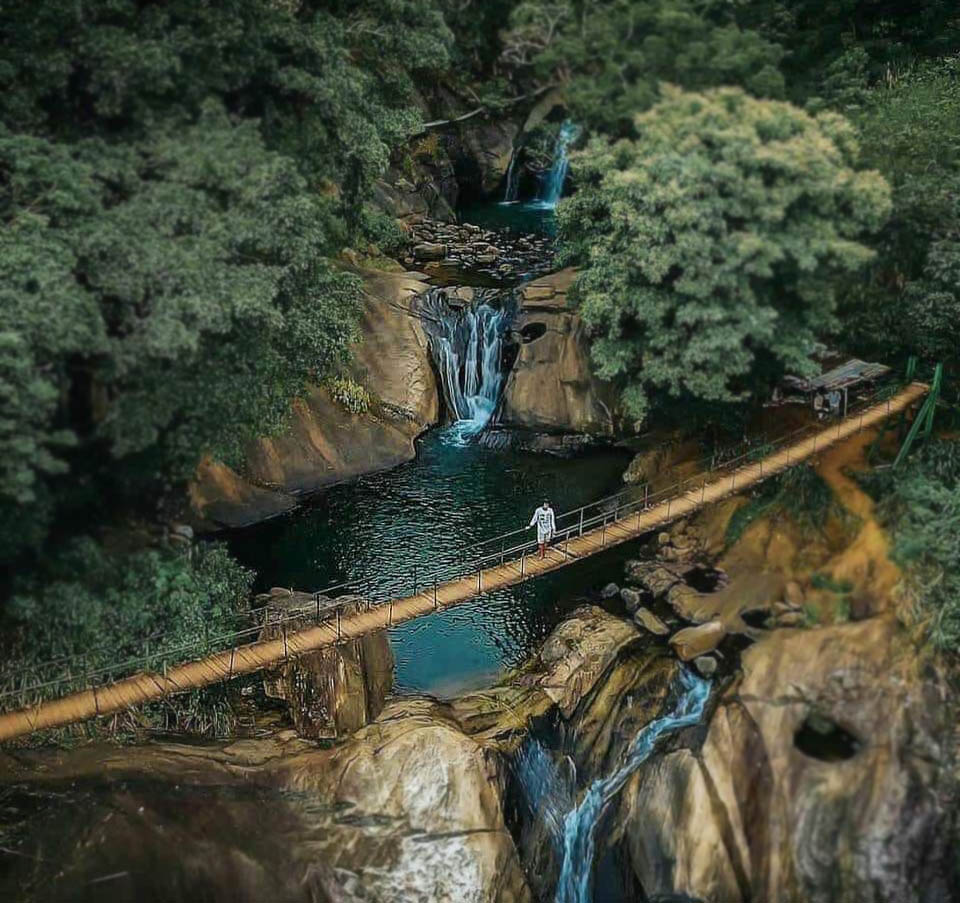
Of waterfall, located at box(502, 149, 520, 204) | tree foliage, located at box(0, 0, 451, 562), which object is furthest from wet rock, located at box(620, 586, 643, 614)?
waterfall, located at box(502, 149, 520, 204)

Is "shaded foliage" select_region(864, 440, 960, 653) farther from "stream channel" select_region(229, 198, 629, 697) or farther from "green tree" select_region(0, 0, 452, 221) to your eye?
"green tree" select_region(0, 0, 452, 221)

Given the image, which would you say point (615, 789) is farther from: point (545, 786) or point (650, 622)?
point (650, 622)

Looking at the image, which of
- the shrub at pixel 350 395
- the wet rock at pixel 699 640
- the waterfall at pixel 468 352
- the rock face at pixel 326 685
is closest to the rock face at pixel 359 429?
the shrub at pixel 350 395

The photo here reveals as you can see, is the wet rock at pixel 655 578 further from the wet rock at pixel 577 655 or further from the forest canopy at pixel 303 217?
the forest canopy at pixel 303 217

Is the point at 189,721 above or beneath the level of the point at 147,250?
beneath

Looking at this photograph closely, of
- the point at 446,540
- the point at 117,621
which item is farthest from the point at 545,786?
the point at 117,621

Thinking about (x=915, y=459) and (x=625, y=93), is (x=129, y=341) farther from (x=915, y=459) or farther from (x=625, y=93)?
(x=915, y=459)

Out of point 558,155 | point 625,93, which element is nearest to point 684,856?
point 625,93
